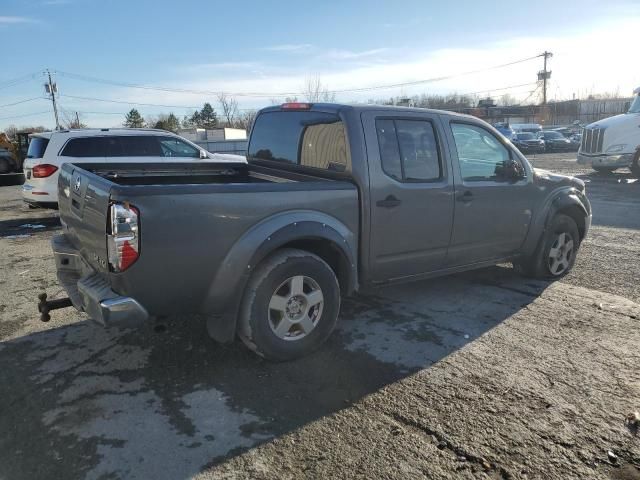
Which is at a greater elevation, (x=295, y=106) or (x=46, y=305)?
(x=295, y=106)

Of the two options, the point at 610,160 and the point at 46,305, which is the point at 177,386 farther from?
the point at 610,160

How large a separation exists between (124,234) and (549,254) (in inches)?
182

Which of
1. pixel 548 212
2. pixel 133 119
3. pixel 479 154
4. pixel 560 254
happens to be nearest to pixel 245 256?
pixel 479 154

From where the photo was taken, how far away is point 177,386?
3342mm

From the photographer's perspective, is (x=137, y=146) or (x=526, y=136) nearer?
(x=137, y=146)

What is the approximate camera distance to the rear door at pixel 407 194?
13.4ft

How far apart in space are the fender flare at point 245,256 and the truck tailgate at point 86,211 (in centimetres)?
73

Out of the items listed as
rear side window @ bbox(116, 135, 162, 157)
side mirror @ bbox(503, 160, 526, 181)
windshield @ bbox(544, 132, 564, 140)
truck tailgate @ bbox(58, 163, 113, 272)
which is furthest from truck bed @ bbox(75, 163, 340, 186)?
windshield @ bbox(544, 132, 564, 140)

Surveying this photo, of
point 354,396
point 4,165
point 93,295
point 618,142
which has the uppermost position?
point 618,142

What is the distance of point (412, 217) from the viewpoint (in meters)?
4.27

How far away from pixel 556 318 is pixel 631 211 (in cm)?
746

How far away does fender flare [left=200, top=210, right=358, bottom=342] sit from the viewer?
3.29 m

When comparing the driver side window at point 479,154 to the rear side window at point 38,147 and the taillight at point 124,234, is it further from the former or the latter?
the rear side window at point 38,147

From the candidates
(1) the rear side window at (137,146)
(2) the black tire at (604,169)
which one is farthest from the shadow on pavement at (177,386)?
(2) the black tire at (604,169)
